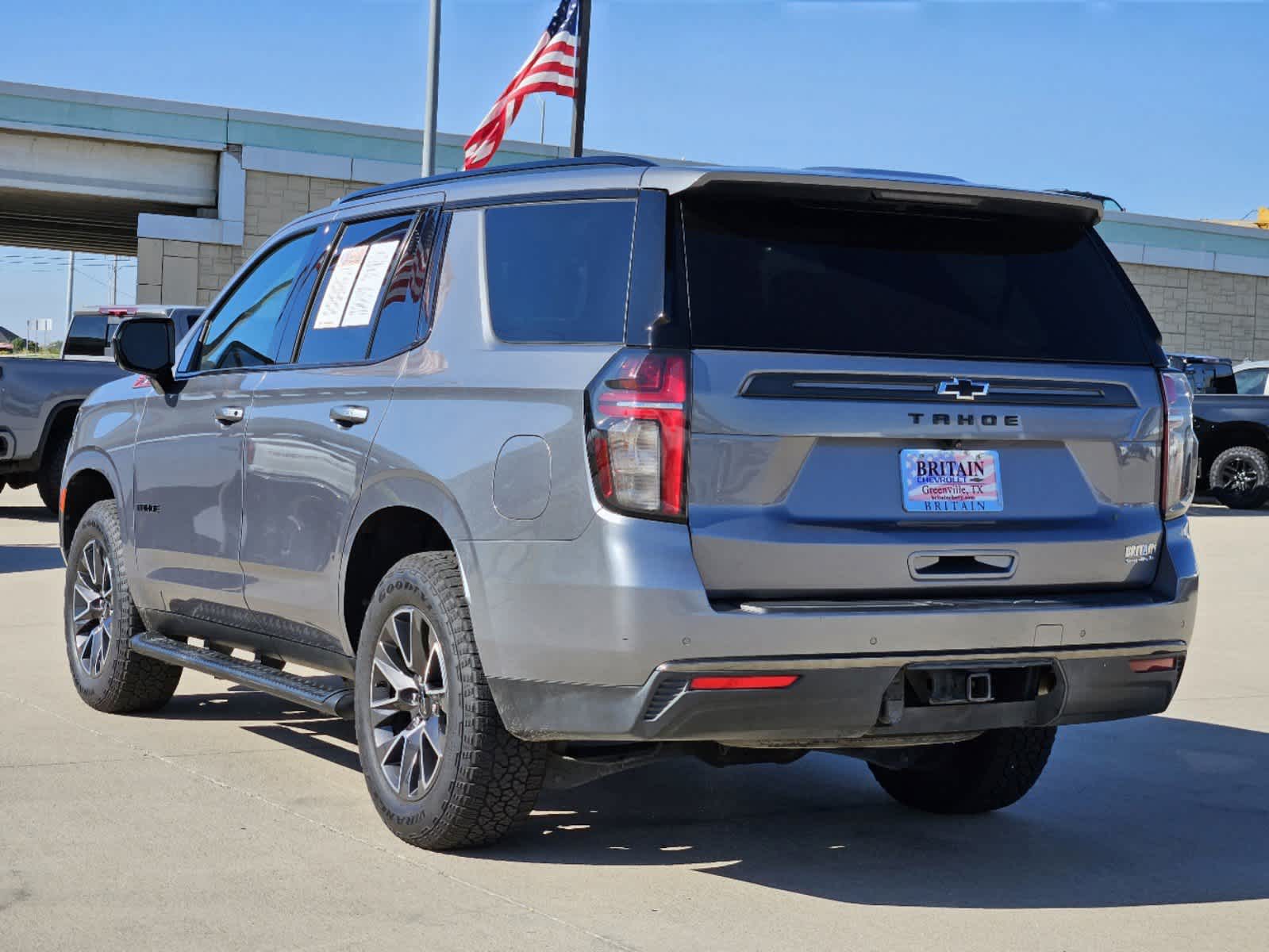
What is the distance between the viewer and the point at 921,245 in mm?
4707

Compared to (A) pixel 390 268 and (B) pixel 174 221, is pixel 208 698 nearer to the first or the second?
(A) pixel 390 268

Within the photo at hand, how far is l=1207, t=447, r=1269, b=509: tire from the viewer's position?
22.1m

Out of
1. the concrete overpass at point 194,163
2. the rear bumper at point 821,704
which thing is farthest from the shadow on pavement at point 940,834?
the concrete overpass at point 194,163

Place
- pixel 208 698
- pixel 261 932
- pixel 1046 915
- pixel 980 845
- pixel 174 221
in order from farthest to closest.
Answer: pixel 174 221
pixel 208 698
pixel 980 845
pixel 1046 915
pixel 261 932

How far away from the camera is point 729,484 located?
4.27m

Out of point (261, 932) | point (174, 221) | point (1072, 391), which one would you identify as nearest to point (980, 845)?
point (1072, 391)

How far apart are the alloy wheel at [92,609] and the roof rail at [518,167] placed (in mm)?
2064

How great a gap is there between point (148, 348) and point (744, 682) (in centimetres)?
330

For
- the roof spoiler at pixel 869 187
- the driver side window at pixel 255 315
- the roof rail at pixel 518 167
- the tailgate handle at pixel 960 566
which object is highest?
the roof rail at pixel 518 167

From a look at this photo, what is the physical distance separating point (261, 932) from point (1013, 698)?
6.60 ft

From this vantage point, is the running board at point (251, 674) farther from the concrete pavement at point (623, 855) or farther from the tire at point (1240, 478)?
the tire at point (1240, 478)

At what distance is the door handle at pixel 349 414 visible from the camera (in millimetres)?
5246

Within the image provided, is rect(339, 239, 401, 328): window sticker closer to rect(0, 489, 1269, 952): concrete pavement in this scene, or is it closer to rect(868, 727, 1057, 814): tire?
rect(0, 489, 1269, 952): concrete pavement

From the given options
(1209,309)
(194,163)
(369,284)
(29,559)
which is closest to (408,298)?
(369,284)
